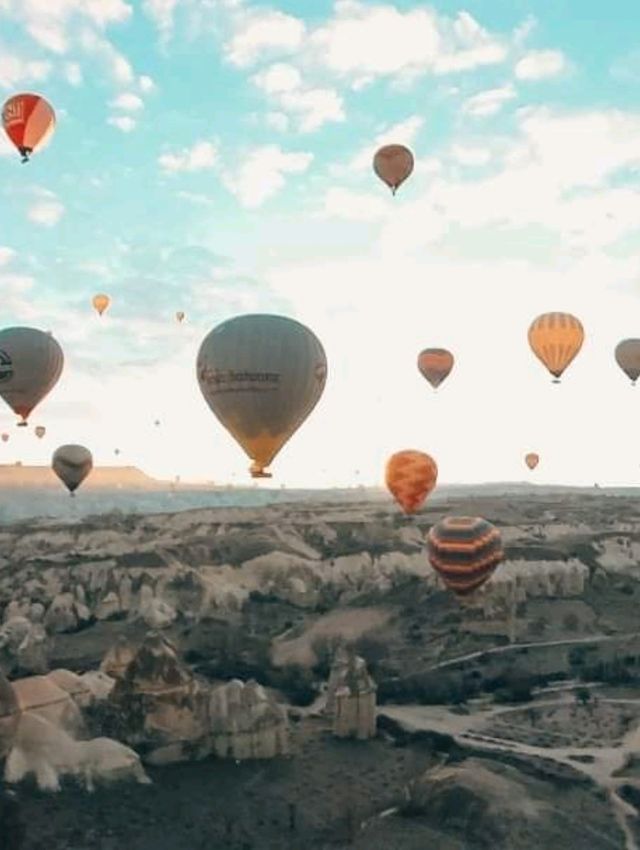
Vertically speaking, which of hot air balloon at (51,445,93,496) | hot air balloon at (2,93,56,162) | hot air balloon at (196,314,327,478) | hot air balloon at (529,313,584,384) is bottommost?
hot air balloon at (51,445,93,496)

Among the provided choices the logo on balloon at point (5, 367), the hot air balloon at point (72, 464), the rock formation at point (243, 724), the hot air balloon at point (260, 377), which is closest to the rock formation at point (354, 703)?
the rock formation at point (243, 724)

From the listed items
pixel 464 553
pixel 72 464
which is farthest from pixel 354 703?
pixel 72 464

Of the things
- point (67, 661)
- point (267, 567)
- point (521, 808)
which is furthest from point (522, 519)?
point (521, 808)

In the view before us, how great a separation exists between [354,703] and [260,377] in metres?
16.9

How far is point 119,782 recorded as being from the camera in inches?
1547

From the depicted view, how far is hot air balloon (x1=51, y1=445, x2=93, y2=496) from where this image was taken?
265 feet

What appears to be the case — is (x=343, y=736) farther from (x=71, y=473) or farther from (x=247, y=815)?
(x=71, y=473)

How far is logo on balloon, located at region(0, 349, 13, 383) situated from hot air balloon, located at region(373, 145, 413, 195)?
19.8 m

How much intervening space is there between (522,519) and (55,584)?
230ft

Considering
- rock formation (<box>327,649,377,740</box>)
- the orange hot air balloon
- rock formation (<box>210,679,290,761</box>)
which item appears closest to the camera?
rock formation (<box>210,679,290,761</box>)

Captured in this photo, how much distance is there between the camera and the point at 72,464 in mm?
81875

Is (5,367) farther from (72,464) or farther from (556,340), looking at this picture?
(72,464)

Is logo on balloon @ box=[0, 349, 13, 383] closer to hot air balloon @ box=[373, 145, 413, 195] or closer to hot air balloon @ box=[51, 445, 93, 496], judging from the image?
hot air balloon @ box=[373, 145, 413, 195]

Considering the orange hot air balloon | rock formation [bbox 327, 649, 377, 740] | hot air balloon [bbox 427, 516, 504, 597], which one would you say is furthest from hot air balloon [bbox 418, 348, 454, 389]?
rock formation [bbox 327, 649, 377, 740]
